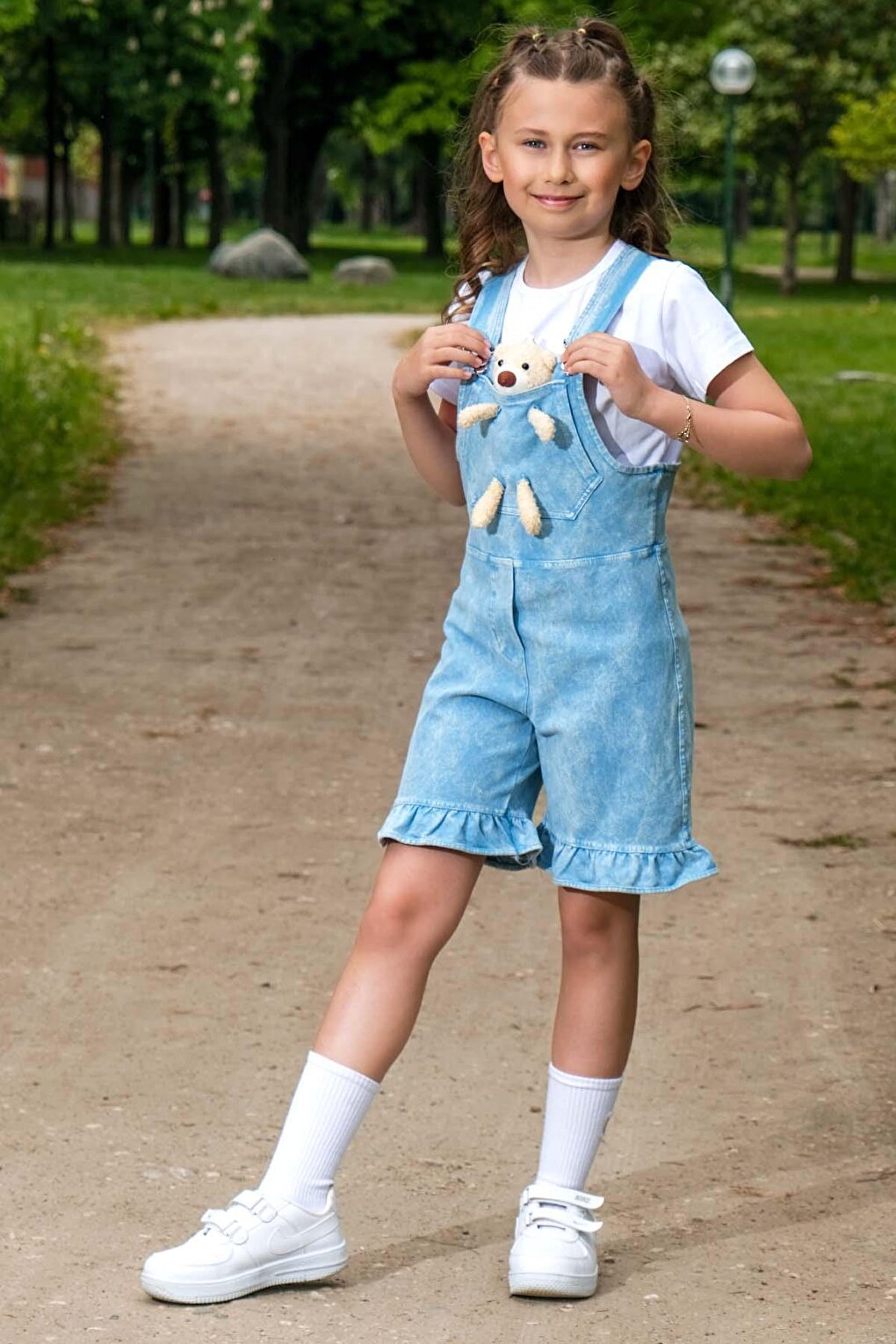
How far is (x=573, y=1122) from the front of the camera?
9.96 feet

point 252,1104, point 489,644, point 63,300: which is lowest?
point 63,300

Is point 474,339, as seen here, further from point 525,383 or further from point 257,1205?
point 257,1205

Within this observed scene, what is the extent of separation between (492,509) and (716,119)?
37613mm

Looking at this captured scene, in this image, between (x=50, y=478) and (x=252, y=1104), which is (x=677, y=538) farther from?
(x=252, y=1104)

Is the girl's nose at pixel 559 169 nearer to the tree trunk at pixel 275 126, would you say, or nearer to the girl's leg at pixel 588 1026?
the girl's leg at pixel 588 1026

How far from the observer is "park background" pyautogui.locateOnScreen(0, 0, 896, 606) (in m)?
12.1

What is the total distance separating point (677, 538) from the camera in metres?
10.7

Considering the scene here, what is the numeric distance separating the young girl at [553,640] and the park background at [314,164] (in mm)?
5874

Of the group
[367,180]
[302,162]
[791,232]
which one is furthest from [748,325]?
[367,180]

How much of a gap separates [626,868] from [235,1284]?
0.75m

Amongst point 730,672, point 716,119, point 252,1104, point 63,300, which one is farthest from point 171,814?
point 716,119

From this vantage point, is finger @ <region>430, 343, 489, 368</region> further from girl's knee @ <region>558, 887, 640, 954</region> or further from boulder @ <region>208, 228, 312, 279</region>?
boulder @ <region>208, 228, 312, 279</region>

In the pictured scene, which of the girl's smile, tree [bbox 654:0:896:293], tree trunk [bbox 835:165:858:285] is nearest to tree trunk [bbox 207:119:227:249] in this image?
tree [bbox 654:0:896:293]

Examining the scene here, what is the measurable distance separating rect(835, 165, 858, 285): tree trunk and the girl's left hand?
43397 mm
